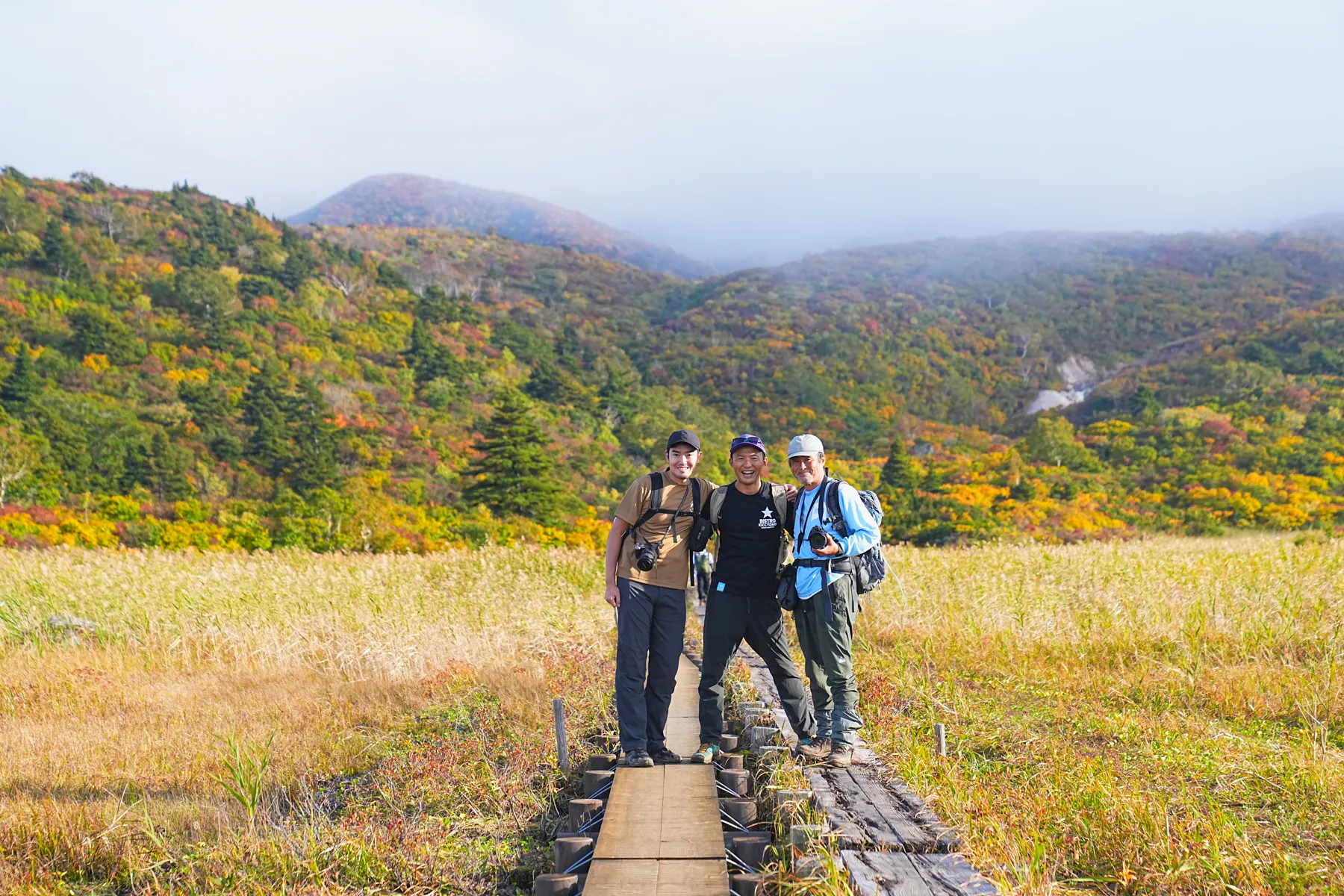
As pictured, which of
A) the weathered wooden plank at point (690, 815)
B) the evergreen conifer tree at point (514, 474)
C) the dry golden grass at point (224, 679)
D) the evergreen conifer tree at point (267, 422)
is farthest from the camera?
the evergreen conifer tree at point (267, 422)

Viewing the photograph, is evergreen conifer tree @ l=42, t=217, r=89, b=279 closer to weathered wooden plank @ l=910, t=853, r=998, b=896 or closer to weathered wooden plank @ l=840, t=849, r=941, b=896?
weathered wooden plank @ l=840, t=849, r=941, b=896

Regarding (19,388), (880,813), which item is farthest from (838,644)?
(19,388)

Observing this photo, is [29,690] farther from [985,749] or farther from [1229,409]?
[1229,409]

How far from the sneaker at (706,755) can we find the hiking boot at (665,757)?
0.33ft

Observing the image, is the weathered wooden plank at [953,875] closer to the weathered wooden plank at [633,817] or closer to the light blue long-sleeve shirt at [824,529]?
the weathered wooden plank at [633,817]

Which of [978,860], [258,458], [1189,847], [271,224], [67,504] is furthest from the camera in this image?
[271,224]

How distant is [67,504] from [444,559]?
21.9 meters

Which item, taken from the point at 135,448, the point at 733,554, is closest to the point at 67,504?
the point at 135,448

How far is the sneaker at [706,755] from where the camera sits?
14.1 feet

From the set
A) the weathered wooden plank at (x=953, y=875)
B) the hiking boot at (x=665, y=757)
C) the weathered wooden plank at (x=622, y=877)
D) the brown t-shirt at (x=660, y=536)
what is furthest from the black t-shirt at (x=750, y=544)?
the weathered wooden plank at (x=953, y=875)

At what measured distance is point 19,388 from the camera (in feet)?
102

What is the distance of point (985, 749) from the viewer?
15.8 ft

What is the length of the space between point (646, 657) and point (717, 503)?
3.44 feet

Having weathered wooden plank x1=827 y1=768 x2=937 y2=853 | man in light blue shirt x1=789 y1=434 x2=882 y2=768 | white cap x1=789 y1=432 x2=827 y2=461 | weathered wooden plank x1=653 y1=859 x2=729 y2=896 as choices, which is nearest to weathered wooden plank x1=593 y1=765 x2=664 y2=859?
weathered wooden plank x1=653 y1=859 x2=729 y2=896
